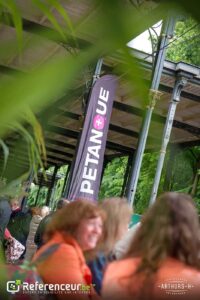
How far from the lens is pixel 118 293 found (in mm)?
984

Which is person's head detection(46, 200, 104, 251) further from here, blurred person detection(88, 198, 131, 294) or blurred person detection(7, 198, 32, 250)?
blurred person detection(7, 198, 32, 250)

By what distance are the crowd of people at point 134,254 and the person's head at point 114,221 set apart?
1 cm

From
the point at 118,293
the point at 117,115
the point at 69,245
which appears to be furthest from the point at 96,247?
the point at 117,115

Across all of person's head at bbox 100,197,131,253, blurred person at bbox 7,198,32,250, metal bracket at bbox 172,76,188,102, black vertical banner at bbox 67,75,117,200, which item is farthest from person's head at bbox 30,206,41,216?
metal bracket at bbox 172,76,188,102

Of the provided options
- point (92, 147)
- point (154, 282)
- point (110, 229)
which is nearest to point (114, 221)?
point (110, 229)

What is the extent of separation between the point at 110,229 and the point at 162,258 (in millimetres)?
856

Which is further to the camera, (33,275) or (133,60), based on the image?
(33,275)

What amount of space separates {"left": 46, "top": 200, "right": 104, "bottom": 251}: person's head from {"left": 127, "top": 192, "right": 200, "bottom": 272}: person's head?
0.62 ft

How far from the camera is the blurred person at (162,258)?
1052 millimetres

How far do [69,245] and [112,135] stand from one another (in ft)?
46.9

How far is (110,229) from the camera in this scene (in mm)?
2205

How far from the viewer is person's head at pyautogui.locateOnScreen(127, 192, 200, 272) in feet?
4.52

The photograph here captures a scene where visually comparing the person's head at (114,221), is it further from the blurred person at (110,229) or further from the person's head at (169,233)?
the person's head at (169,233)

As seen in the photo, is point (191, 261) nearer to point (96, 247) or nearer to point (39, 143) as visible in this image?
point (96, 247)
